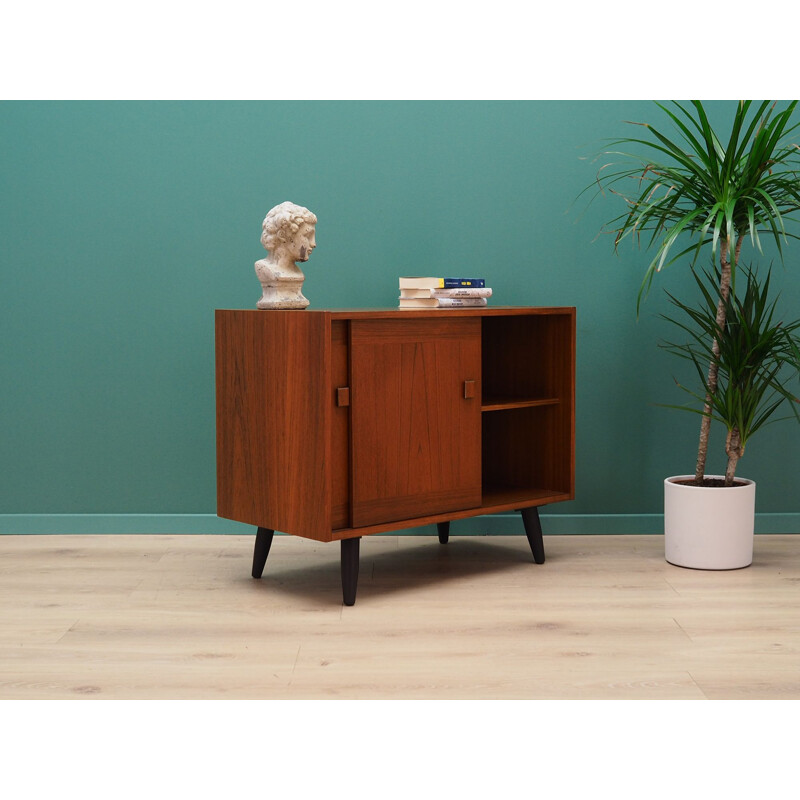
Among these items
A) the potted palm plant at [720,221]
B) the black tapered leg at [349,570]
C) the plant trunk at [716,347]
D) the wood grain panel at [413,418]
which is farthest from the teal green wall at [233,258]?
the black tapered leg at [349,570]

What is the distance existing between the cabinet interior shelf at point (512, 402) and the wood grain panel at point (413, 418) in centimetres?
9

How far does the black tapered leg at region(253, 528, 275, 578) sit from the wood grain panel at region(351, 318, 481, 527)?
1.31ft

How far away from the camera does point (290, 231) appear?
3080 millimetres

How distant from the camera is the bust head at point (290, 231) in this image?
121 inches

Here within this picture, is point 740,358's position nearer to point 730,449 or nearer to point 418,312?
point 730,449

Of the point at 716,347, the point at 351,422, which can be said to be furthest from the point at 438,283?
the point at 716,347

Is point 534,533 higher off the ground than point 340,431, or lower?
lower

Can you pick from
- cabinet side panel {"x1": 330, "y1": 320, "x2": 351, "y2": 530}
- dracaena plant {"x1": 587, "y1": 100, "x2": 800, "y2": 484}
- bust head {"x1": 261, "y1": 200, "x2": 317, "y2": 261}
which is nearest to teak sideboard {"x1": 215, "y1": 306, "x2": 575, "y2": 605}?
cabinet side panel {"x1": 330, "y1": 320, "x2": 351, "y2": 530}

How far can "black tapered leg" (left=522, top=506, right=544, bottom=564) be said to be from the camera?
3.40 m

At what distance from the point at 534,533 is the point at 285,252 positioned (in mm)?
1244

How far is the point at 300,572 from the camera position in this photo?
3309 mm

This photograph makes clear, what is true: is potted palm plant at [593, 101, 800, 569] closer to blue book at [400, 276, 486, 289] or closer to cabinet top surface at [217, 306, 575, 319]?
cabinet top surface at [217, 306, 575, 319]

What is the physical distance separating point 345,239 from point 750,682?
2134 mm

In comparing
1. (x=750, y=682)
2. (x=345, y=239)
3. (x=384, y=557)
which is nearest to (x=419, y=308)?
(x=345, y=239)
